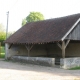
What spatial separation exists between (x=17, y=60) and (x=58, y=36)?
22.6ft

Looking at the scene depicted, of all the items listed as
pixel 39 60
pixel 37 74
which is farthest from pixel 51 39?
pixel 37 74

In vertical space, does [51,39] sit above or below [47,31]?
below

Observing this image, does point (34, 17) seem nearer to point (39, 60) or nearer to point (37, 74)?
point (39, 60)

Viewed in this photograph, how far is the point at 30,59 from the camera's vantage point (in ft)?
74.7

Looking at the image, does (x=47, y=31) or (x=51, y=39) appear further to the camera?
(x=47, y=31)

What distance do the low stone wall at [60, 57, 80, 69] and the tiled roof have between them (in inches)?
74.6

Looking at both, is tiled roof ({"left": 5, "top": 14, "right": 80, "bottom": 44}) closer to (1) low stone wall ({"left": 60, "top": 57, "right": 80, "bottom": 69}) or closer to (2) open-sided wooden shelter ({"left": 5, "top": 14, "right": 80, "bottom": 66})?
(2) open-sided wooden shelter ({"left": 5, "top": 14, "right": 80, "bottom": 66})

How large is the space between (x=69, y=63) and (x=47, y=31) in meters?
5.53

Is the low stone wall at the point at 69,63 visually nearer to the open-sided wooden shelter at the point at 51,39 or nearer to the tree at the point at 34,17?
the open-sided wooden shelter at the point at 51,39

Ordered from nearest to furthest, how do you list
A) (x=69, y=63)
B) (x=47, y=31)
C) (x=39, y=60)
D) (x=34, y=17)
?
(x=69, y=63), (x=39, y=60), (x=47, y=31), (x=34, y=17)

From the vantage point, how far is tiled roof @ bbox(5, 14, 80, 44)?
69.1 ft

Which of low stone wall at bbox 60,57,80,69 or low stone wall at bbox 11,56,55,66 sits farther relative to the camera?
low stone wall at bbox 11,56,55,66

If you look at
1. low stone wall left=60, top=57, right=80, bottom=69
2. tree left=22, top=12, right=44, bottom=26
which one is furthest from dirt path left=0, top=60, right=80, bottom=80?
tree left=22, top=12, right=44, bottom=26

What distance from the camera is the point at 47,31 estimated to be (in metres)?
23.7
